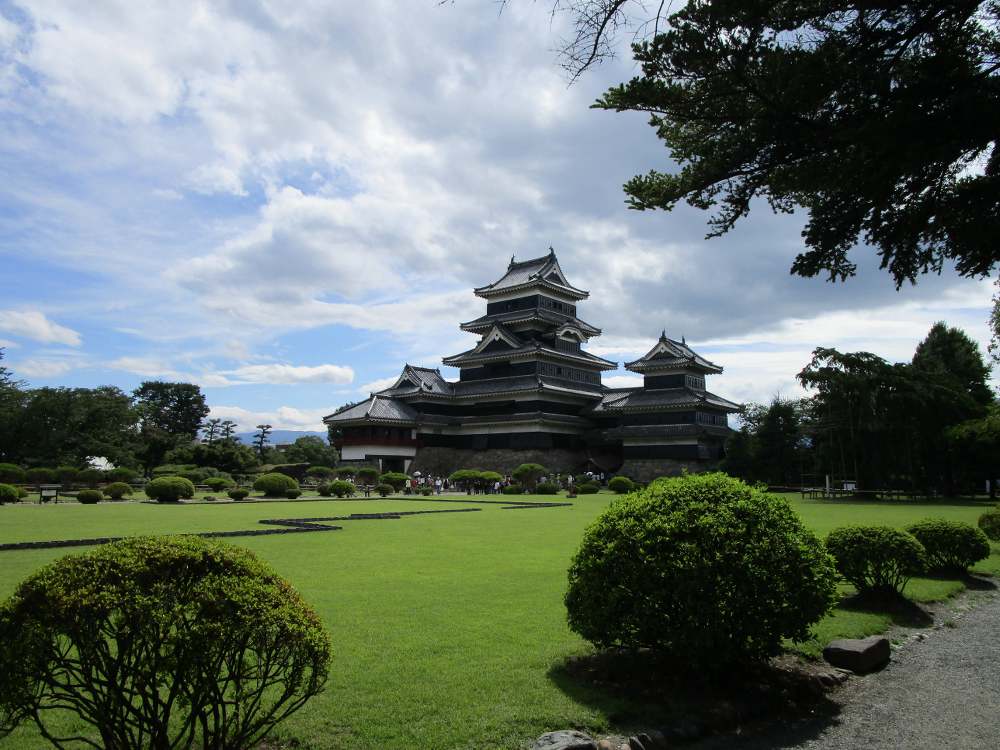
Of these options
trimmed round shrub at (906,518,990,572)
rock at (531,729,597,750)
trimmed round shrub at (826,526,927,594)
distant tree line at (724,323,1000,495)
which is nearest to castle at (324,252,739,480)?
distant tree line at (724,323,1000,495)

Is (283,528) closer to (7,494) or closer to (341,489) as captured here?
(7,494)

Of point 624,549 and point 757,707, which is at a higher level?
point 624,549

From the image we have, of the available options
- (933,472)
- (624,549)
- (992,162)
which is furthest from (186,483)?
(933,472)

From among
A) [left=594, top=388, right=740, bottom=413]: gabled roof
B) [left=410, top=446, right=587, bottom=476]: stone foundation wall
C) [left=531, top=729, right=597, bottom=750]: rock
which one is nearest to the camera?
Answer: [left=531, top=729, right=597, bottom=750]: rock

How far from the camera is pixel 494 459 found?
5434 cm

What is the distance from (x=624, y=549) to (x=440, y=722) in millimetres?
2308

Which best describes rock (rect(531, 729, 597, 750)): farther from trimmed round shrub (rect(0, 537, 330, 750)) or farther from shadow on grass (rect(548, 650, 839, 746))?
trimmed round shrub (rect(0, 537, 330, 750))

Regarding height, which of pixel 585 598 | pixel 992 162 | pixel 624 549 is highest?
pixel 992 162

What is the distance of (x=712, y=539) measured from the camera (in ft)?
20.5

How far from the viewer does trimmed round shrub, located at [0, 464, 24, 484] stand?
39.7 meters

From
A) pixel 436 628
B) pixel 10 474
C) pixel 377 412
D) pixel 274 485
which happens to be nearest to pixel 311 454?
pixel 377 412

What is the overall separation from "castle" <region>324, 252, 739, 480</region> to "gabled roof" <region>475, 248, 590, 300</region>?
0.37ft

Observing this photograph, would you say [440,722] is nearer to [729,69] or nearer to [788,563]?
[788,563]

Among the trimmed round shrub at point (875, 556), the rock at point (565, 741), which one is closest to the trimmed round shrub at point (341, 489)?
the trimmed round shrub at point (875, 556)
